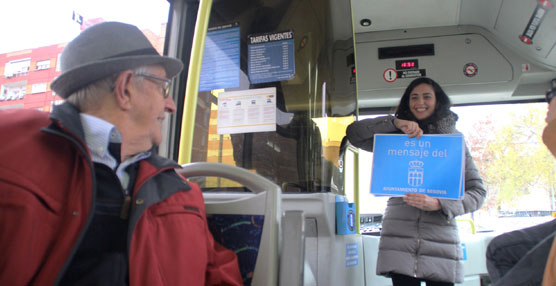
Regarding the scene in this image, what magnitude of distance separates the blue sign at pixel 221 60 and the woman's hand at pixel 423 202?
1.12 meters

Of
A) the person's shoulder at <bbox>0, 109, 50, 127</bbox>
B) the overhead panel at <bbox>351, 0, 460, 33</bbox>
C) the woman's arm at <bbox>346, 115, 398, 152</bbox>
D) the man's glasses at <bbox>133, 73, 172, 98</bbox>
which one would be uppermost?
the overhead panel at <bbox>351, 0, 460, 33</bbox>

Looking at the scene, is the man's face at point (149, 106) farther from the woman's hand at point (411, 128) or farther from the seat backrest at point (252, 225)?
the woman's hand at point (411, 128)

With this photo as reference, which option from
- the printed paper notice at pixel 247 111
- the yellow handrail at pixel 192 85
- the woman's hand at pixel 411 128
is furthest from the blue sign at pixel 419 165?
the yellow handrail at pixel 192 85

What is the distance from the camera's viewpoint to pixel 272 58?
214cm

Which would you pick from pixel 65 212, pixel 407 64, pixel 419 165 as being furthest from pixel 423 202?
pixel 407 64

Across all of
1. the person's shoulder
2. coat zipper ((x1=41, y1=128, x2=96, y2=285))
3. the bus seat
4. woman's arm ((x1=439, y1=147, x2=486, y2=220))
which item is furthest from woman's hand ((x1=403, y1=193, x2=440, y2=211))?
the person's shoulder

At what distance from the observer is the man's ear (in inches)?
46.4

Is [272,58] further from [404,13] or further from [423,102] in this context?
[404,13]

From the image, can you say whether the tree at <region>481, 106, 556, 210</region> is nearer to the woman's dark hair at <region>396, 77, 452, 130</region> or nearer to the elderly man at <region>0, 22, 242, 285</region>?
the woman's dark hair at <region>396, 77, 452, 130</region>

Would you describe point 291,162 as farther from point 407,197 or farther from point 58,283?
point 58,283

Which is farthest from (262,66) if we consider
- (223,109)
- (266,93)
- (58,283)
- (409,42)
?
(409,42)

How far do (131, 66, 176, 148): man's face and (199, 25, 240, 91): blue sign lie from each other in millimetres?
889

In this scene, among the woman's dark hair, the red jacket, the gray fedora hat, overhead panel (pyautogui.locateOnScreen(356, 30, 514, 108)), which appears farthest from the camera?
overhead panel (pyautogui.locateOnScreen(356, 30, 514, 108))

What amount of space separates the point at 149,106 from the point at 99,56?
0.21m
